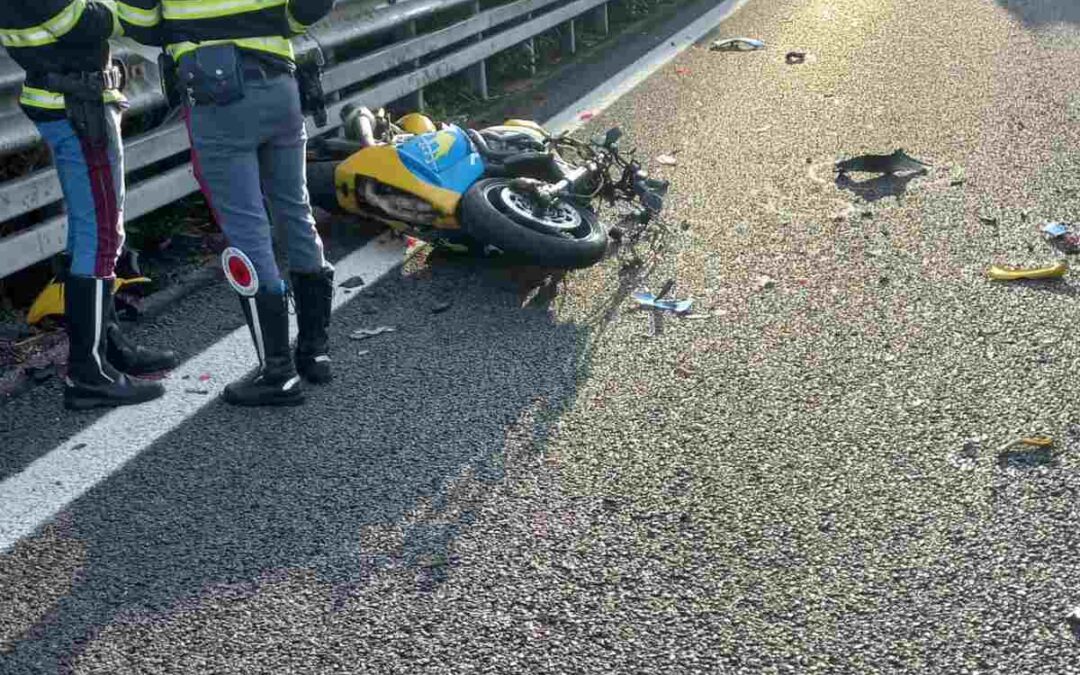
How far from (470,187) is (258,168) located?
129 cm

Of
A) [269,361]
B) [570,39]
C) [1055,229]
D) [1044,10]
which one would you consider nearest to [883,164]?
[1055,229]

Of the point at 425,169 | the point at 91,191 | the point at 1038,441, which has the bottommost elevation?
the point at 1038,441

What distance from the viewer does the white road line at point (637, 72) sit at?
937 centimetres

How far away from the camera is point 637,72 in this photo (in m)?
11.2

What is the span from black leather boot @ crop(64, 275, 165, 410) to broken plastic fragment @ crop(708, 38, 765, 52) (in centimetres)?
831

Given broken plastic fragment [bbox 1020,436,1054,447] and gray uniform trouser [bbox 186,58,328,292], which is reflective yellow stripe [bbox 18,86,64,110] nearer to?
gray uniform trouser [bbox 186,58,328,292]

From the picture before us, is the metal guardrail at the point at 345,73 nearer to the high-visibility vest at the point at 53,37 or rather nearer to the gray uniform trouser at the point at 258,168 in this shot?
the high-visibility vest at the point at 53,37

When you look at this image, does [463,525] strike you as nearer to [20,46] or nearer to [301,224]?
[301,224]

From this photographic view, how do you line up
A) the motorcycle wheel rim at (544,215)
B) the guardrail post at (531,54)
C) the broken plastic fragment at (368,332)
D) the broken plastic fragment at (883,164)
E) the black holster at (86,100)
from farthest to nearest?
the guardrail post at (531,54) → the broken plastic fragment at (883,164) → the motorcycle wheel rim at (544,215) → the broken plastic fragment at (368,332) → the black holster at (86,100)

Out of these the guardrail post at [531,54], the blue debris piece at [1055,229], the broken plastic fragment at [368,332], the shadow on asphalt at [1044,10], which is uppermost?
the broken plastic fragment at [368,332]

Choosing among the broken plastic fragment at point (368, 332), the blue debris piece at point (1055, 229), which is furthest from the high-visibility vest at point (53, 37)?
the blue debris piece at point (1055, 229)

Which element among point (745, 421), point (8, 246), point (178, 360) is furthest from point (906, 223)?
point (8, 246)

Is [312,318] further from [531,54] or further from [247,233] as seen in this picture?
[531,54]

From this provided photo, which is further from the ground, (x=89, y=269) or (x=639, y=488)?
(x=89, y=269)
